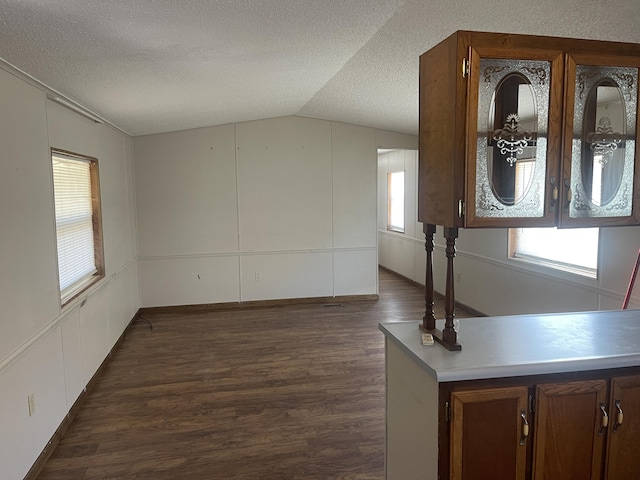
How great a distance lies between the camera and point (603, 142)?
1739 millimetres

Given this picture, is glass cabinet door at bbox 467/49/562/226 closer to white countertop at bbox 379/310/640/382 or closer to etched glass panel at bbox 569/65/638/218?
etched glass panel at bbox 569/65/638/218

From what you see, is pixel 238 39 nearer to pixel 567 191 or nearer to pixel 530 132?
pixel 530 132

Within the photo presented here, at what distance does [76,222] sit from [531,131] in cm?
349

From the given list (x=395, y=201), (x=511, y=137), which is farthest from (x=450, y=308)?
(x=395, y=201)

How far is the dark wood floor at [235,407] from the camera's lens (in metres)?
2.63

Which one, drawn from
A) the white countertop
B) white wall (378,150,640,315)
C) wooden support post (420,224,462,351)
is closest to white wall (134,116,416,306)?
white wall (378,150,640,315)

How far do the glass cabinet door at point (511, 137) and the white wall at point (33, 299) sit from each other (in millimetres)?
2318

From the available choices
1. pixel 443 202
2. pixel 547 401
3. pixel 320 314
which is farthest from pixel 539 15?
pixel 320 314

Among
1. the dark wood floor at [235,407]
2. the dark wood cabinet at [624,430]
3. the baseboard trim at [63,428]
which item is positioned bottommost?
the dark wood floor at [235,407]

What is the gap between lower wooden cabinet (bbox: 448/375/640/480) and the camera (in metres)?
1.62

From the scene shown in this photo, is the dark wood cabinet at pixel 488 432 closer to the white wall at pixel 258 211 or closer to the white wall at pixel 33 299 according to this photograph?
the white wall at pixel 33 299

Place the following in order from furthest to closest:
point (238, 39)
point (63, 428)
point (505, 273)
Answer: point (505, 273) → point (63, 428) → point (238, 39)

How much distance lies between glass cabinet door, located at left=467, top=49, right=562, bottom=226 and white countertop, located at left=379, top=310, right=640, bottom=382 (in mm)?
523

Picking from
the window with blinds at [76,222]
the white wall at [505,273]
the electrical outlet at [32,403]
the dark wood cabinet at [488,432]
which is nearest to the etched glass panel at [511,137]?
the dark wood cabinet at [488,432]
